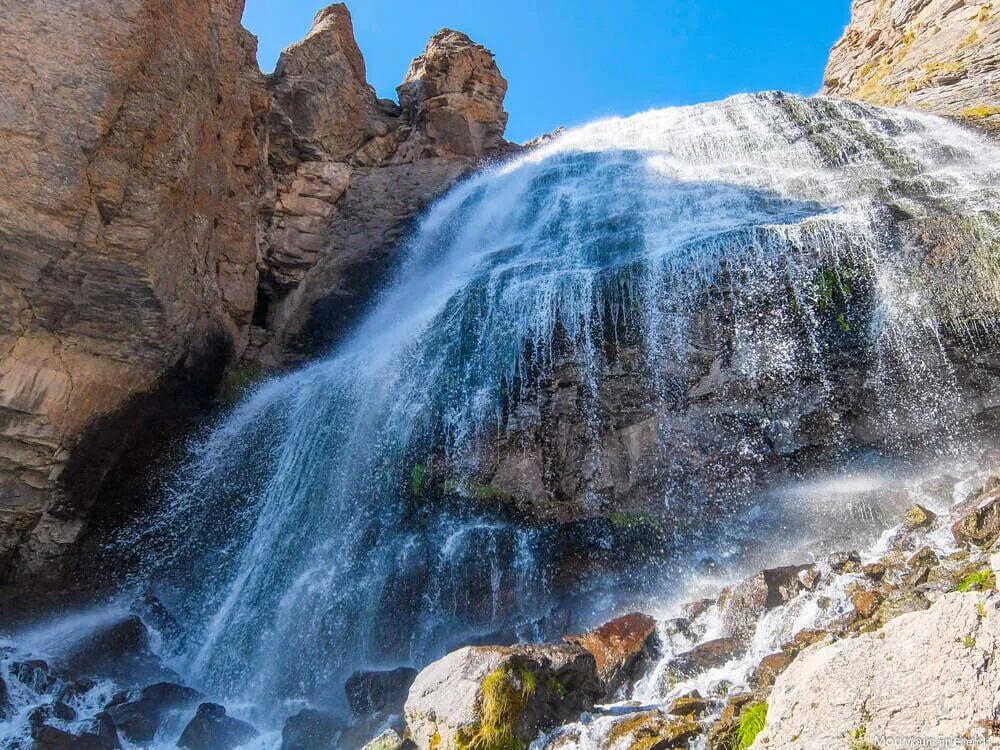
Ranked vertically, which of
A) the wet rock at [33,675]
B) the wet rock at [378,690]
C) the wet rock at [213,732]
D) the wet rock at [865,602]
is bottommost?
the wet rock at [33,675]

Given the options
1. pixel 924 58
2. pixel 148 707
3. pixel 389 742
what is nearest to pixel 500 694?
pixel 389 742

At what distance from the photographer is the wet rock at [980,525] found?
7621mm

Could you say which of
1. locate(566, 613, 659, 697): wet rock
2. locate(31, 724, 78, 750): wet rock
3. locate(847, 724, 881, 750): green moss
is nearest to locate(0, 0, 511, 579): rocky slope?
locate(31, 724, 78, 750): wet rock

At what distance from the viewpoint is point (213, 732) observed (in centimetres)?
919

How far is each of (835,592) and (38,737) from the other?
32.0 ft

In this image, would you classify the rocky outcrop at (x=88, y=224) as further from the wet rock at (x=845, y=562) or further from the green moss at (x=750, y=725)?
the wet rock at (x=845, y=562)

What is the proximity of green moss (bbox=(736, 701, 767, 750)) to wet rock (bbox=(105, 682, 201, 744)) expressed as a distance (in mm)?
7946

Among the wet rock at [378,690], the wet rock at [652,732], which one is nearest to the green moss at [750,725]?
the wet rock at [652,732]

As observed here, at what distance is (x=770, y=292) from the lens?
497 inches

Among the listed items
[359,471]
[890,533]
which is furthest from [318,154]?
[890,533]

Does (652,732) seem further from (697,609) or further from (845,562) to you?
(845,562)

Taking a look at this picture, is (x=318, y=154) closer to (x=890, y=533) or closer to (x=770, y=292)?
(x=770, y=292)

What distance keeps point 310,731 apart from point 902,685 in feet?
24.7

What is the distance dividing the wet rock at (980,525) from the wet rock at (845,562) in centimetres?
108
